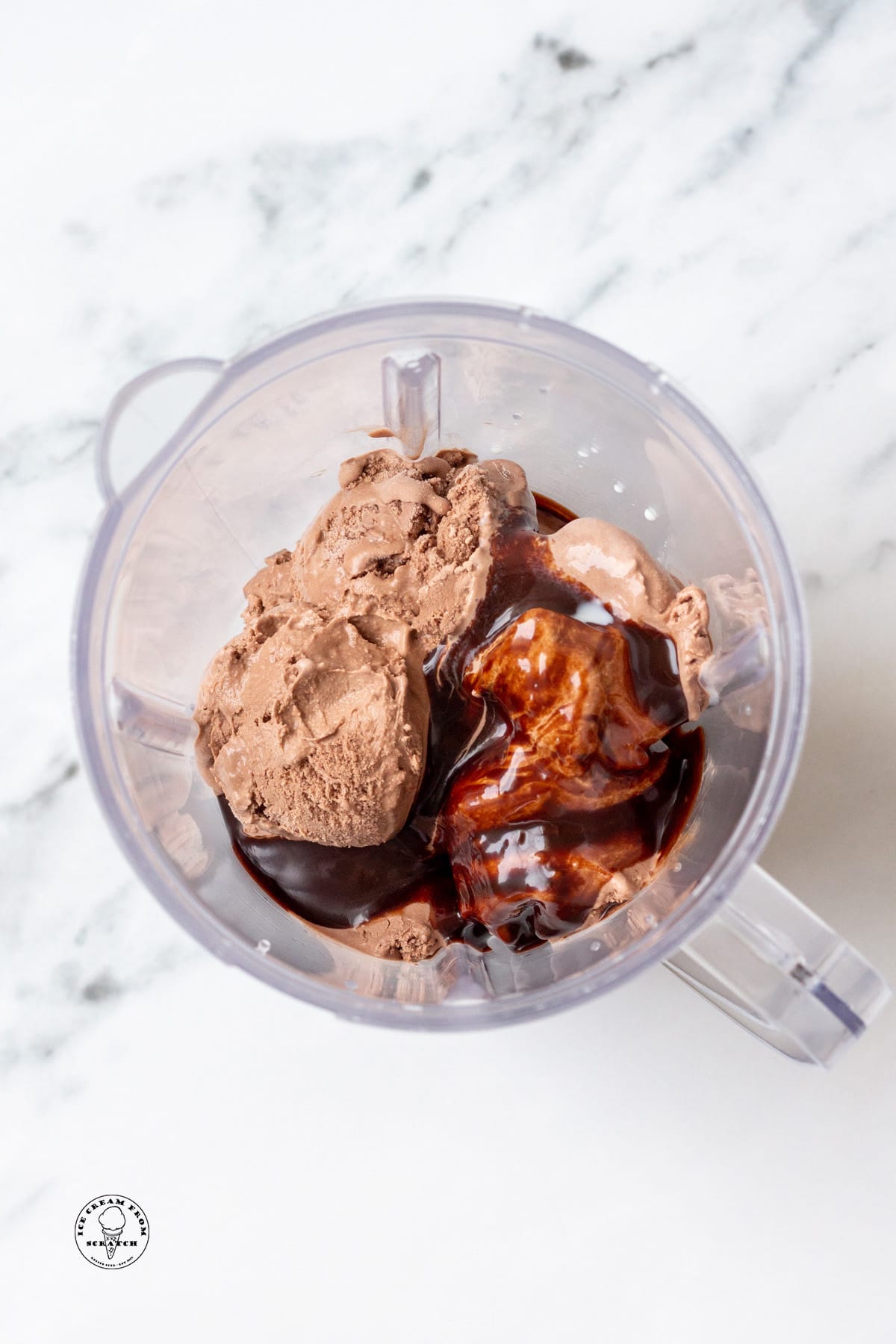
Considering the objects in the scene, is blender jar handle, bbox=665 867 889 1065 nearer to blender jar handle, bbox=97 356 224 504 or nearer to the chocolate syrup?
the chocolate syrup

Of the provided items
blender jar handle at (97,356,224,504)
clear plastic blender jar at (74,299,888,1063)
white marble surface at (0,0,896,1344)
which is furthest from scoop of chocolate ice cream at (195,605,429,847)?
white marble surface at (0,0,896,1344)

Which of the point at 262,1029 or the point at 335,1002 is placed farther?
the point at 262,1029

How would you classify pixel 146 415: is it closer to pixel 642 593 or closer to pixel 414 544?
pixel 414 544

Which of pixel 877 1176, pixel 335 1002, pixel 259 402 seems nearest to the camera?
pixel 335 1002

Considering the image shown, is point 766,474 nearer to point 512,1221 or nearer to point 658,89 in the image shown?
point 658,89

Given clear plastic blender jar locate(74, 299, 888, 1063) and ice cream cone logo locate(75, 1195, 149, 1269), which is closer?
clear plastic blender jar locate(74, 299, 888, 1063)

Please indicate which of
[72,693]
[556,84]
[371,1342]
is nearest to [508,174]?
[556,84]
